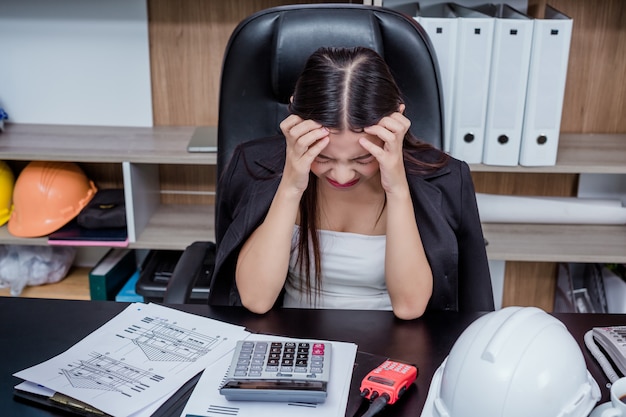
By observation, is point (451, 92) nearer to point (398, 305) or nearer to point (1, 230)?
point (398, 305)

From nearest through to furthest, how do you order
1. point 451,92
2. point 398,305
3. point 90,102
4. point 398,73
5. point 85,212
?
point 398,305 → point 398,73 → point 451,92 → point 85,212 → point 90,102

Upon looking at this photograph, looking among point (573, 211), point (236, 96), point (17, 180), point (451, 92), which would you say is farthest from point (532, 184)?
point (17, 180)

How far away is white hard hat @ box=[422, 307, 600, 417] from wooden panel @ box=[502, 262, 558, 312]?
165cm

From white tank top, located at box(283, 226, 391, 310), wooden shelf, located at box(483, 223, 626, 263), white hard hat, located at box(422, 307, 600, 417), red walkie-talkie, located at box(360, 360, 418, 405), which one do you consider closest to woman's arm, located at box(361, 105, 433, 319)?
white tank top, located at box(283, 226, 391, 310)

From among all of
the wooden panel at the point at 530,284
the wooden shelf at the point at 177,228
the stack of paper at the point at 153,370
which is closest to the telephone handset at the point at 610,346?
the stack of paper at the point at 153,370

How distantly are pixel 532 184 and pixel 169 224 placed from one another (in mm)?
1184

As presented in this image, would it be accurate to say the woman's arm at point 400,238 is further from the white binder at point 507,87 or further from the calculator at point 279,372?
the white binder at point 507,87

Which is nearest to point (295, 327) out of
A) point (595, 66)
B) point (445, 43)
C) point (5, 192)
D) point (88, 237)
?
point (445, 43)

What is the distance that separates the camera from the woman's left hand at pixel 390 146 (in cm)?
103

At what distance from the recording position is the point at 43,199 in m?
1.94

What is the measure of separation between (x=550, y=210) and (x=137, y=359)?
1515 millimetres

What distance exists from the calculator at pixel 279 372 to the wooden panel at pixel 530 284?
1569 millimetres

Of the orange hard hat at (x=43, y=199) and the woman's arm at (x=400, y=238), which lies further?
the orange hard hat at (x=43, y=199)

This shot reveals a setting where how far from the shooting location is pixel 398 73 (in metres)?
1.26
